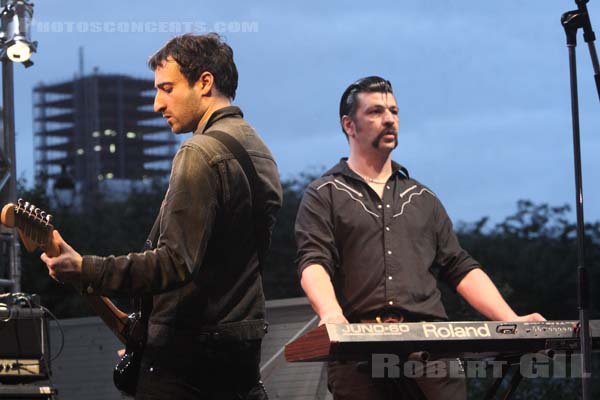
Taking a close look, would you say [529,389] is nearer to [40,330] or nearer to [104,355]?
[104,355]

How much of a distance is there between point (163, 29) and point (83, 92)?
73035mm

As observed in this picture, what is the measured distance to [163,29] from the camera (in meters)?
6.08

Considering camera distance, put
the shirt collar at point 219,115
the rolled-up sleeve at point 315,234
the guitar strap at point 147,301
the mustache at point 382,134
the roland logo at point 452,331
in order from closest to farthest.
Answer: the guitar strap at point 147,301 → the shirt collar at point 219,115 → the roland logo at point 452,331 → the rolled-up sleeve at point 315,234 → the mustache at point 382,134

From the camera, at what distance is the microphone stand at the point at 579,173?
10.6ft

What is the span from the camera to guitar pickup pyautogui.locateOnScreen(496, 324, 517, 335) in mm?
3225

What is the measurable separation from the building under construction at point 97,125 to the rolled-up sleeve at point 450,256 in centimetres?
5477

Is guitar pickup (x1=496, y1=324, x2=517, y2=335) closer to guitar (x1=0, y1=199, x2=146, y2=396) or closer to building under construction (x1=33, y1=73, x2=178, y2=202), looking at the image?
guitar (x1=0, y1=199, x2=146, y2=396)

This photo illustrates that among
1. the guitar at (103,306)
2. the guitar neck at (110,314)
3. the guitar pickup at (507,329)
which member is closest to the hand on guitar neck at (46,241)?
the guitar at (103,306)

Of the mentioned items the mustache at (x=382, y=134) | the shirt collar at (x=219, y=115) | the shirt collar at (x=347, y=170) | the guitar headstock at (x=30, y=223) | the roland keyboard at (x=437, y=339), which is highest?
the shirt collar at (x=219, y=115)

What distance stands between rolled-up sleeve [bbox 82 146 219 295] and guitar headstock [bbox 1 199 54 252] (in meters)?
0.13

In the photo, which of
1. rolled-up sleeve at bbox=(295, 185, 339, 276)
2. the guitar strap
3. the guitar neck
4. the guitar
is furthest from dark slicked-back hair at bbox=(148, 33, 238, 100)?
rolled-up sleeve at bbox=(295, 185, 339, 276)

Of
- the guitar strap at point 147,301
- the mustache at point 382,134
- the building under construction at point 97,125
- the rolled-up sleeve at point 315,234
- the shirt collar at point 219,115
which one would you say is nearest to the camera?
the guitar strap at point 147,301

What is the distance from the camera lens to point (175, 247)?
2701mm

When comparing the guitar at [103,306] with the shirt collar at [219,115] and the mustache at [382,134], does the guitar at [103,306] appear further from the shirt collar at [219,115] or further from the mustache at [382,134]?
the mustache at [382,134]
